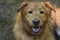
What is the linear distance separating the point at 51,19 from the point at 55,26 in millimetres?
383

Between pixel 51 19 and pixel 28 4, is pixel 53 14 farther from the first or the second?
pixel 28 4

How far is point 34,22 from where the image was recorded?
24.4ft

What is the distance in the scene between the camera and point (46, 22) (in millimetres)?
7918

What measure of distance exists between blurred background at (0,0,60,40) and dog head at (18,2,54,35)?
1.12 metres

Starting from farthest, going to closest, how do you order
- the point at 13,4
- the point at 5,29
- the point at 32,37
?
the point at 13,4 → the point at 5,29 → the point at 32,37

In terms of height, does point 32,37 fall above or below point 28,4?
below

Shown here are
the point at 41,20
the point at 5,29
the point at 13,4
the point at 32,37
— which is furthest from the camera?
the point at 13,4

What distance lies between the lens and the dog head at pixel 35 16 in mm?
7496

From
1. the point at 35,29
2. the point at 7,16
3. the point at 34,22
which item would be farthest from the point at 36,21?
the point at 7,16

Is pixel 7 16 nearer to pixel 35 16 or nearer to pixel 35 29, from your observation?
pixel 35 29

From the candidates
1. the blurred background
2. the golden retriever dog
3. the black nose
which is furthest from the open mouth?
the blurred background

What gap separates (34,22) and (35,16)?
15 centimetres

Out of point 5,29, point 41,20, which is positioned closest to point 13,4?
point 5,29

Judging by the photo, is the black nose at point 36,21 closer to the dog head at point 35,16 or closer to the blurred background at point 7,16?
the dog head at point 35,16
